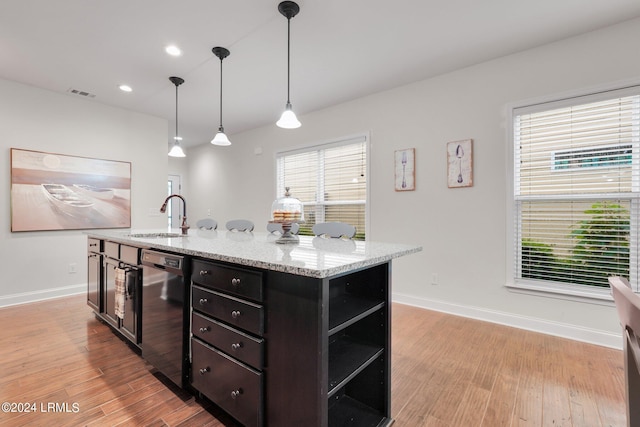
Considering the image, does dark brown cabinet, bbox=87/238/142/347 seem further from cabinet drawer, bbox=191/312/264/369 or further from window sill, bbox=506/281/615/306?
window sill, bbox=506/281/615/306

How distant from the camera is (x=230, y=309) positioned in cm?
140

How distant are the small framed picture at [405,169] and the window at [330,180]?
1.61 feet

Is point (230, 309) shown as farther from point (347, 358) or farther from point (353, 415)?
point (353, 415)

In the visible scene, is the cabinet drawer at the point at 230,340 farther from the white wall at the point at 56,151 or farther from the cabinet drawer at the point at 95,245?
the white wall at the point at 56,151

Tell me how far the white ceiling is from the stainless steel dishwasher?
1.91m

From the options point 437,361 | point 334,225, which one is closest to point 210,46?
point 334,225

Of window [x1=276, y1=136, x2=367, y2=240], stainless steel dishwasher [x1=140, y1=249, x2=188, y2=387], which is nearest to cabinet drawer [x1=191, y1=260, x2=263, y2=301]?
stainless steel dishwasher [x1=140, y1=249, x2=188, y2=387]

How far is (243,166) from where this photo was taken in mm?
5668

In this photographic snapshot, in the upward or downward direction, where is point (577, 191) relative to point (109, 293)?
upward

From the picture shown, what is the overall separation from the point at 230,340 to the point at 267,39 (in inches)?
98.3

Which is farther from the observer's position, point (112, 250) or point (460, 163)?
point (460, 163)

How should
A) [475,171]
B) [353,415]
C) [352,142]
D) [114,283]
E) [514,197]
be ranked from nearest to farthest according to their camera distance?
[353,415] < [114,283] < [514,197] < [475,171] < [352,142]

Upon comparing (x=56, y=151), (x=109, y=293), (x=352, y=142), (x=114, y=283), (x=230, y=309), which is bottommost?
(x=109, y=293)

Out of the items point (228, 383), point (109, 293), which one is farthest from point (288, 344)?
point (109, 293)
